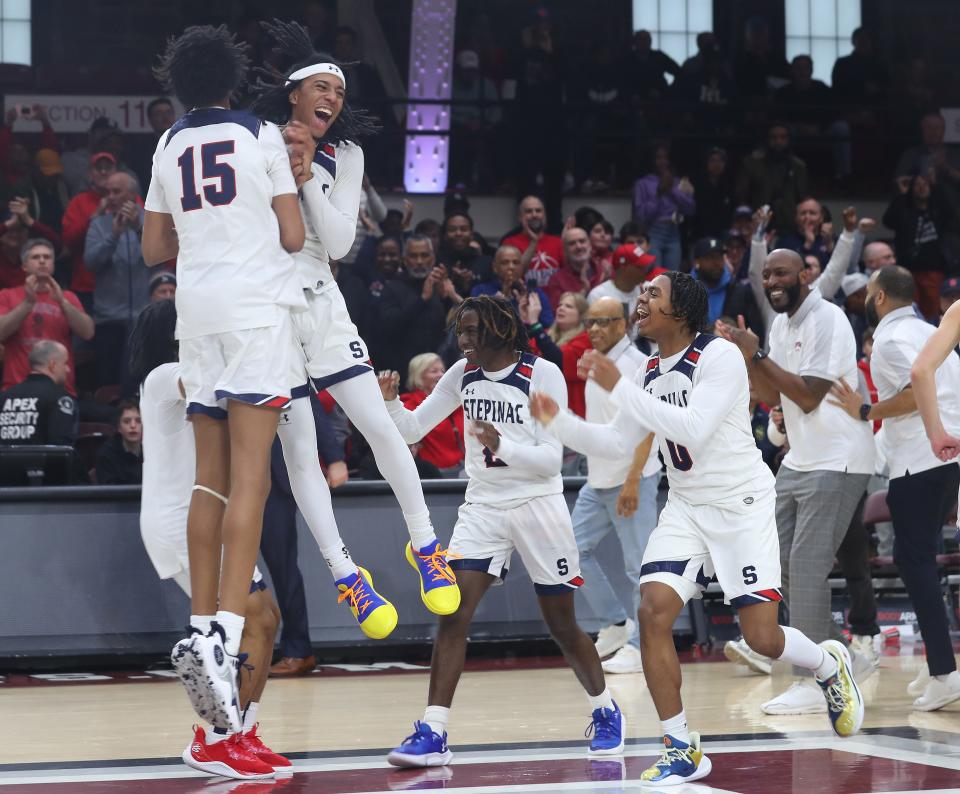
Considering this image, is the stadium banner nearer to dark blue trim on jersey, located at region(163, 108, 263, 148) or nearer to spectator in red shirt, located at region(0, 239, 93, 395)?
spectator in red shirt, located at region(0, 239, 93, 395)

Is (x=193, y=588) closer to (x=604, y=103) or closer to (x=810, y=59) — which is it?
(x=604, y=103)

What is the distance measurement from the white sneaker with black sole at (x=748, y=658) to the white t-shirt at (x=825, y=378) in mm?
1595

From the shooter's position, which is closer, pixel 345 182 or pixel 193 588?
pixel 193 588

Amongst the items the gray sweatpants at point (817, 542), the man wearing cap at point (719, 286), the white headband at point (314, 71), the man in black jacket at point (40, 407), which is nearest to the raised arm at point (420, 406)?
the white headband at point (314, 71)

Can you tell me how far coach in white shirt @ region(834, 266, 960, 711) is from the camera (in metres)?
6.91

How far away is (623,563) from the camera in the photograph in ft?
31.6

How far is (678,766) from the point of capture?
5031 mm

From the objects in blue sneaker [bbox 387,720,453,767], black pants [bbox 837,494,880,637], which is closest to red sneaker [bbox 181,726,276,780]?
blue sneaker [bbox 387,720,453,767]

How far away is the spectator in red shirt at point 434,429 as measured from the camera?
9758 mm

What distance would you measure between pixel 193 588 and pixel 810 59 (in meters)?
12.5

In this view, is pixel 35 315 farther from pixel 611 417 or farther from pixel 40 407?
pixel 611 417

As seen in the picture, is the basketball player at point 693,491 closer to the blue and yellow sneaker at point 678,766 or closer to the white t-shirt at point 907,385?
the blue and yellow sneaker at point 678,766

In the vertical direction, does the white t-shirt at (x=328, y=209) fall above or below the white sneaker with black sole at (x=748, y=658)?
above

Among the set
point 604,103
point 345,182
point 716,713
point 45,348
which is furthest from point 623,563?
point 604,103
